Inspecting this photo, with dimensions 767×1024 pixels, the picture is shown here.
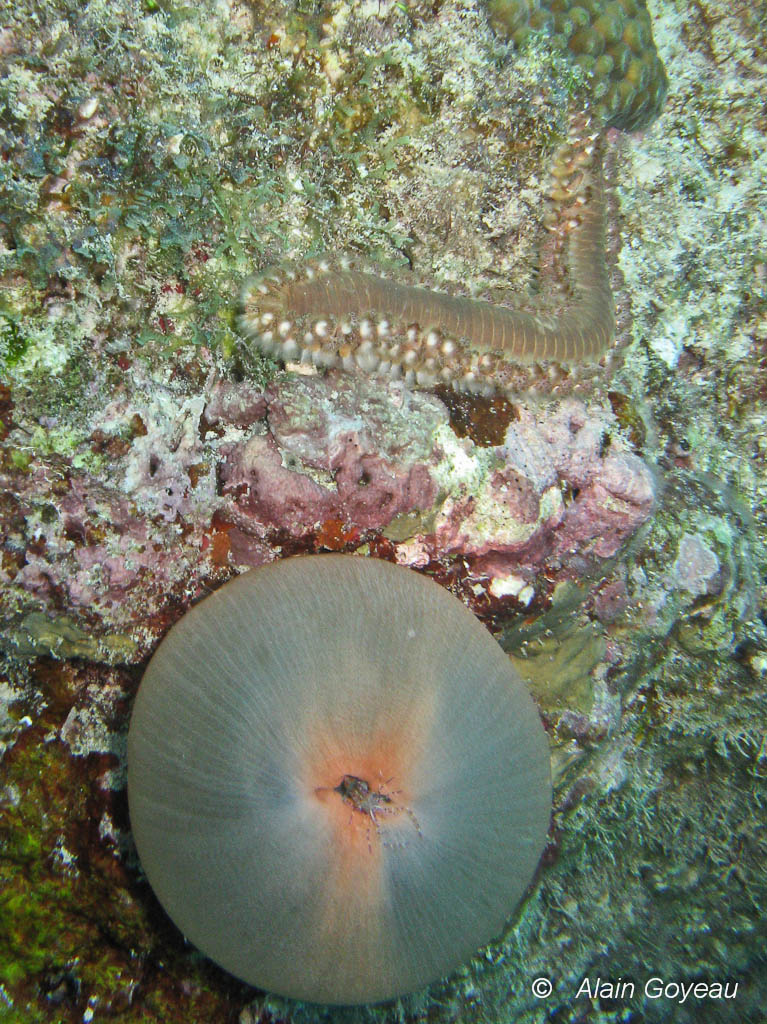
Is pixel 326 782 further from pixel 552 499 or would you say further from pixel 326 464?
pixel 552 499

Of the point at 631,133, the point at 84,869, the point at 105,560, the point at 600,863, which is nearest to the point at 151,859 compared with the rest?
the point at 84,869

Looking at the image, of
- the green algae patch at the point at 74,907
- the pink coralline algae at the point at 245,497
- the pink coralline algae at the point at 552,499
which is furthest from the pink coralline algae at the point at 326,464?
the green algae patch at the point at 74,907

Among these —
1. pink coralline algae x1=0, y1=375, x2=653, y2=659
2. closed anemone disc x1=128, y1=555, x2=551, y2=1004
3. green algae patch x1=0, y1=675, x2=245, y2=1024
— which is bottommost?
green algae patch x1=0, y1=675, x2=245, y2=1024

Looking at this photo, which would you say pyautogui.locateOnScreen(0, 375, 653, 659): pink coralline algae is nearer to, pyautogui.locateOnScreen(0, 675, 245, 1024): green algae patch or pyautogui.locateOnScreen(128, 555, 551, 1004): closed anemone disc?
pyautogui.locateOnScreen(128, 555, 551, 1004): closed anemone disc

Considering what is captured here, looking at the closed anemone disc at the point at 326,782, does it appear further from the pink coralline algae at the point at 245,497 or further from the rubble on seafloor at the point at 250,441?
the rubble on seafloor at the point at 250,441

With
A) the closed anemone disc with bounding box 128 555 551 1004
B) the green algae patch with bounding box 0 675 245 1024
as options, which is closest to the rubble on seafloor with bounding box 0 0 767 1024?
the green algae patch with bounding box 0 675 245 1024

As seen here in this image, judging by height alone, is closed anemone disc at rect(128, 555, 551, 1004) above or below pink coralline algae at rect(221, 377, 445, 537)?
below

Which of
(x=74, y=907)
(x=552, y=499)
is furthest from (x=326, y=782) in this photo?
(x=552, y=499)

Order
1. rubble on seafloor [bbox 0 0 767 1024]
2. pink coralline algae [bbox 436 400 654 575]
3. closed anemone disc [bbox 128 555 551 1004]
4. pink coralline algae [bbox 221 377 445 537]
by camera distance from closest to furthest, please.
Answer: closed anemone disc [bbox 128 555 551 1004]
rubble on seafloor [bbox 0 0 767 1024]
pink coralline algae [bbox 221 377 445 537]
pink coralline algae [bbox 436 400 654 575]
